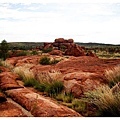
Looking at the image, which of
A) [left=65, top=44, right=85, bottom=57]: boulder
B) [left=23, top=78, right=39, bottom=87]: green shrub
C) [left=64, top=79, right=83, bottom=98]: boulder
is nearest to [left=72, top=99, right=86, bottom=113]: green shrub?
[left=64, top=79, right=83, bottom=98]: boulder

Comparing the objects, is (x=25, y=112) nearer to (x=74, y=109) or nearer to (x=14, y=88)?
(x=74, y=109)

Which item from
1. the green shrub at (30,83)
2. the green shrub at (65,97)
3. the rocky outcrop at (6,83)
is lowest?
the green shrub at (65,97)

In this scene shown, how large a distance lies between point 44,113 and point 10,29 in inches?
64.9

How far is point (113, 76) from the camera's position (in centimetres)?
530

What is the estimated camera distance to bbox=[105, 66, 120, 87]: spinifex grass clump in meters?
5.31

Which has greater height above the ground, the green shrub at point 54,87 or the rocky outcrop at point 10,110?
the green shrub at point 54,87

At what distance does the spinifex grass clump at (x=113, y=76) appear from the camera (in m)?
5.31

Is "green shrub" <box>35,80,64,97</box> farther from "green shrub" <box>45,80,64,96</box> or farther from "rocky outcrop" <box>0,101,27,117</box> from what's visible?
"rocky outcrop" <box>0,101,27,117</box>

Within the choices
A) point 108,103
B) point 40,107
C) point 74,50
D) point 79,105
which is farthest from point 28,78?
point 108,103

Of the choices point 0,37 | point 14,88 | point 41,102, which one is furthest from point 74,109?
point 0,37

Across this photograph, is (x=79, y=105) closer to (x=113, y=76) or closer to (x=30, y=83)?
(x=113, y=76)

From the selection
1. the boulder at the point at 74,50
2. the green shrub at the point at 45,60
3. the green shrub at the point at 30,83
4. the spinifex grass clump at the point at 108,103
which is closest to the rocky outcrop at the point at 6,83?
the green shrub at the point at 30,83

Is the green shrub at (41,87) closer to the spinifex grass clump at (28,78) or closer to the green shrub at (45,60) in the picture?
the spinifex grass clump at (28,78)

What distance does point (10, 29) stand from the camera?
528 centimetres
